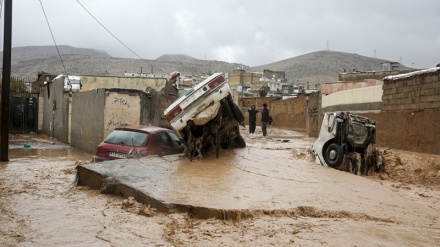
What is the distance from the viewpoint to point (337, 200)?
5941mm

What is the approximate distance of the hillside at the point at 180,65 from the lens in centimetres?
8250

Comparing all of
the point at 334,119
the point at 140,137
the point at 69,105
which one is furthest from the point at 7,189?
the point at 69,105

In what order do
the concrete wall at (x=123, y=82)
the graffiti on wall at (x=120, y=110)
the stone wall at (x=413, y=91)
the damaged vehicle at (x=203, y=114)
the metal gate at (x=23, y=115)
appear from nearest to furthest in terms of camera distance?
the damaged vehicle at (x=203, y=114) → the stone wall at (x=413, y=91) → the graffiti on wall at (x=120, y=110) → the concrete wall at (x=123, y=82) → the metal gate at (x=23, y=115)

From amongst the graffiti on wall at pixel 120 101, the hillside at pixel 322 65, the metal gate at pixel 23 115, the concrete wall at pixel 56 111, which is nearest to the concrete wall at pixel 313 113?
the concrete wall at pixel 56 111

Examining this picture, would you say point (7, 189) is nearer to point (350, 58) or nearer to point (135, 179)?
point (135, 179)

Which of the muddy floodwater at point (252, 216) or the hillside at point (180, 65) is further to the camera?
the hillside at point (180, 65)

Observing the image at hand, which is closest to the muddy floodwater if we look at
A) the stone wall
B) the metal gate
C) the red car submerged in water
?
the red car submerged in water

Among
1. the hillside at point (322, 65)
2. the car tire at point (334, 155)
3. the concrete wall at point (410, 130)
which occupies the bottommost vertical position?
the car tire at point (334, 155)

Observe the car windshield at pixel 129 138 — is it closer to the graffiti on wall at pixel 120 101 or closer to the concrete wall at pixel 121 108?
the concrete wall at pixel 121 108

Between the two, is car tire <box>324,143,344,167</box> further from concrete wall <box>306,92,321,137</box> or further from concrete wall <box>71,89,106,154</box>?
concrete wall <box>306,92,321,137</box>

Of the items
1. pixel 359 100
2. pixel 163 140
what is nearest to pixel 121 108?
pixel 163 140

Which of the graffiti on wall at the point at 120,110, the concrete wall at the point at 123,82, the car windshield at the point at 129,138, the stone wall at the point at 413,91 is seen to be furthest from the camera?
the concrete wall at the point at 123,82

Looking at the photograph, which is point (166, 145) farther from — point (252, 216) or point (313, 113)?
point (313, 113)

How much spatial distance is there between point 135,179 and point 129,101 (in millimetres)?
9170
